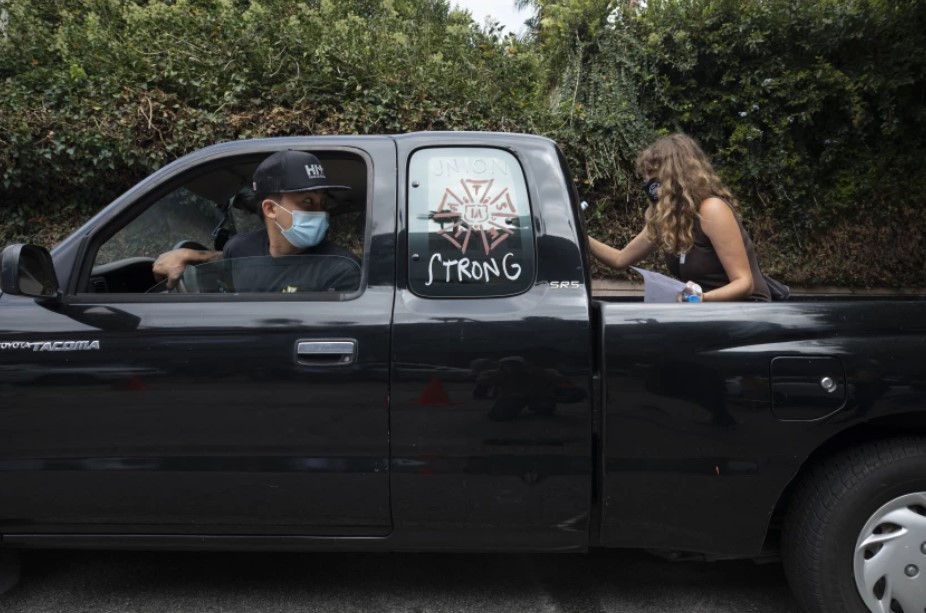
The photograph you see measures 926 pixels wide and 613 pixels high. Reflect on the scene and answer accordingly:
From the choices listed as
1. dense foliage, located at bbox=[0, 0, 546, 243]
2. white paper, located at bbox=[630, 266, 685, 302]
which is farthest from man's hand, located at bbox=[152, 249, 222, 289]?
dense foliage, located at bbox=[0, 0, 546, 243]

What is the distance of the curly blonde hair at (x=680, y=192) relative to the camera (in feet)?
10.8

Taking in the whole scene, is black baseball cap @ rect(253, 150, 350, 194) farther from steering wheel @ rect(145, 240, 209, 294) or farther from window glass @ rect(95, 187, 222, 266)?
steering wheel @ rect(145, 240, 209, 294)

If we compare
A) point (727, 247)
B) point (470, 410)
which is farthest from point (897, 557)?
point (470, 410)

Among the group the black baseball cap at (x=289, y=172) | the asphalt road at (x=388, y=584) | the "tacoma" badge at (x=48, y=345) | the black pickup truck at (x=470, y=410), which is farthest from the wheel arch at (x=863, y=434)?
the "tacoma" badge at (x=48, y=345)

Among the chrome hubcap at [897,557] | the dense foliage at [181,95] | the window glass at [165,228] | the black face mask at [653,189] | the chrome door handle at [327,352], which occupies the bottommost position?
the chrome hubcap at [897,557]

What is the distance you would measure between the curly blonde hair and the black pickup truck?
85 cm

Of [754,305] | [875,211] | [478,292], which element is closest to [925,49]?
[875,211]

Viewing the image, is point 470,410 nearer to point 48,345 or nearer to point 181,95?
point 48,345

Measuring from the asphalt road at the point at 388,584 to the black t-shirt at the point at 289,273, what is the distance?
1.29m

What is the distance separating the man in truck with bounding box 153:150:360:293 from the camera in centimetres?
276

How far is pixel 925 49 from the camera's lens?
6590mm

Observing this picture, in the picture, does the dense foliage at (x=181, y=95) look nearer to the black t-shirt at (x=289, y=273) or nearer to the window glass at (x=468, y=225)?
the black t-shirt at (x=289, y=273)

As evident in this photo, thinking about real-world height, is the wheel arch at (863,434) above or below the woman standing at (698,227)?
below

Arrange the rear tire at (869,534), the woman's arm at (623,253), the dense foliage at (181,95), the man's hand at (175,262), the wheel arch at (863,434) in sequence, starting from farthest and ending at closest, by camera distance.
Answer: the dense foliage at (181,95) → the woman's arm at (623,253) → the man's hand at (175,262) → the wheel arch at (863,434) → the rear tire at (869,534)
